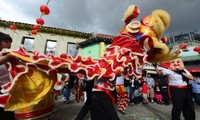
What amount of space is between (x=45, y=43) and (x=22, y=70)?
44.2 feet

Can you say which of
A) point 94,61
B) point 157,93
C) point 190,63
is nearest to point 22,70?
point 94,61

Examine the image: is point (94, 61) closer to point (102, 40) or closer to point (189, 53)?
point (102, 40)

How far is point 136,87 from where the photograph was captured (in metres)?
7.95

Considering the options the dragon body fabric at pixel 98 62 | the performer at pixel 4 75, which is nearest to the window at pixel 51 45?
the dragon body fabric at pixel 98 62

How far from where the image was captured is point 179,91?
3725 mm

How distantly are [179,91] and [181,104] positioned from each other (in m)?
0.28

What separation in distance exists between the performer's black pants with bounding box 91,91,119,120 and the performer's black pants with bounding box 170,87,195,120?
6.84ft

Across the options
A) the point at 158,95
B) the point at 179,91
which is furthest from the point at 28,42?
the point at 179,91

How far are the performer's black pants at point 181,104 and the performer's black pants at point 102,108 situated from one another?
2086mm

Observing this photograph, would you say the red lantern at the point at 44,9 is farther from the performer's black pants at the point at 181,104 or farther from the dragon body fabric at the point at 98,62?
the performer's black pants at the point at 181,104

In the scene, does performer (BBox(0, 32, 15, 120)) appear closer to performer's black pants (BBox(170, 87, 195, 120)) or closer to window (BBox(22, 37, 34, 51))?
performer's black pants (BBox(170, 87, 195, 120))

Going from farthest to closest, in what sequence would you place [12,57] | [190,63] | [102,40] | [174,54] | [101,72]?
1. [190,63]
2. [102,40]
3. [174,54]
4. [101,72]
5. [12,57]

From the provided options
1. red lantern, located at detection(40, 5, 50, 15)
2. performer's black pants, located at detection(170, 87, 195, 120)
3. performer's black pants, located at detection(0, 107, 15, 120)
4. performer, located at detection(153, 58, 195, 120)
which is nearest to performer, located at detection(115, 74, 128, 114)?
performer, located at detection(153, 58, 195, 120)

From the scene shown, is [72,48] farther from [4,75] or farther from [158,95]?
[4,75]
